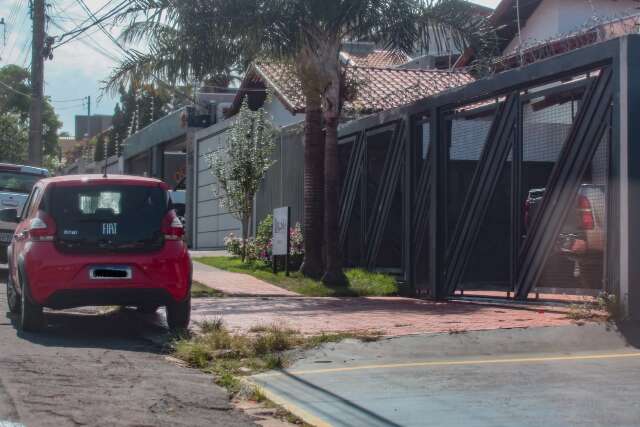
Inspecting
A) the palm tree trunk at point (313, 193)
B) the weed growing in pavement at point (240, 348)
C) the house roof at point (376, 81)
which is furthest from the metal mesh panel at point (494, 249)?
the house roof at point (376, 81)

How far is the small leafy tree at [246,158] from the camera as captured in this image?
70.1ft

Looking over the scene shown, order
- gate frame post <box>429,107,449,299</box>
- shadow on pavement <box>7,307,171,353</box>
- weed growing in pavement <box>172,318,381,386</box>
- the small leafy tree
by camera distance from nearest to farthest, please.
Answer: weed growing in pavement <box>172,318,381,386</box>
shadow on pavement <box>7,307,171,353</box>
gate frame post <box>429,107,449,299</box>
the small leafy tree

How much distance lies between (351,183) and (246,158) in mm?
3984

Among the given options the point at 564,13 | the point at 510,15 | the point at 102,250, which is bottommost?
the point at 102,250

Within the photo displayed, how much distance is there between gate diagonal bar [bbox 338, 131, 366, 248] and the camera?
17.6m

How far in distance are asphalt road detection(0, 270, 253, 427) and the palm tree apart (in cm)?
617

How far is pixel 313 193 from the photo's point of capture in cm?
1762

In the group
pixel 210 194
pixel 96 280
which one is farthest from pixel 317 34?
pixel 210 194

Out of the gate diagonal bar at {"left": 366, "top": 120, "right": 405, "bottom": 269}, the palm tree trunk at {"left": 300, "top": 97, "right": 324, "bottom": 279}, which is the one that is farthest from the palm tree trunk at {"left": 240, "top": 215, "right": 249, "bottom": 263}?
the gate diagonal bar at {"left": 366, "top": 120, "right": 405, "bottom": 269}

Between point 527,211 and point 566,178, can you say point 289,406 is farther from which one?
point 527,211

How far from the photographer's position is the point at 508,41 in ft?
87.2

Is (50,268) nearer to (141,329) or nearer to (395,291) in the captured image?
(141,329)

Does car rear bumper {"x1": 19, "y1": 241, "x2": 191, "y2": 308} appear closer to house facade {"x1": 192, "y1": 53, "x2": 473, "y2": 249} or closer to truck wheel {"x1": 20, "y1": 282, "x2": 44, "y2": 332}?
truck wheel {"x1": 20, "y1": 282, "x2": 44, "y2": 332}

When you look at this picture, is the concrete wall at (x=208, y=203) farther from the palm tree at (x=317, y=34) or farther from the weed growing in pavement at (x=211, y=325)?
the weed growing in pavement at (x=211, y=325)
